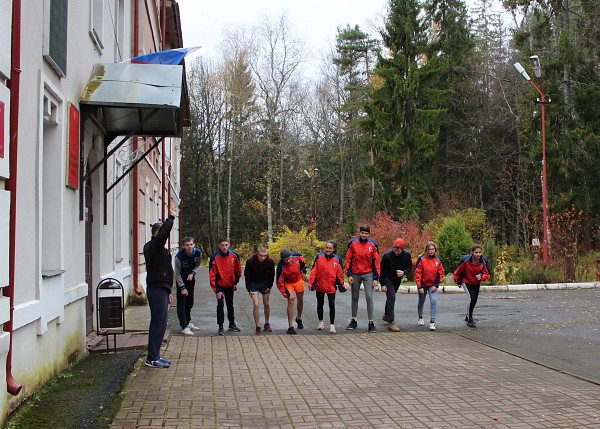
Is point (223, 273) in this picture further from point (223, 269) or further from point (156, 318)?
point (156, 318)

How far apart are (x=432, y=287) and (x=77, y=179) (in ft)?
22.2

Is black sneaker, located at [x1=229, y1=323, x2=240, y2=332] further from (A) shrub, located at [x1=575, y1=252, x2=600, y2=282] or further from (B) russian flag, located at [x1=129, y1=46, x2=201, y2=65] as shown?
(A) shrub, located at [x1=575, y1=252, x2=600, y2=282]

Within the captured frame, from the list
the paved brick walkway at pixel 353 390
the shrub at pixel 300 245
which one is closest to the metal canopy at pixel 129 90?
the paved brick walkway at pixel 353 390

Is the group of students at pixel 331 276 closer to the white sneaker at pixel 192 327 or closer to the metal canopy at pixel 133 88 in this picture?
the white sneaker at pixel 192 327

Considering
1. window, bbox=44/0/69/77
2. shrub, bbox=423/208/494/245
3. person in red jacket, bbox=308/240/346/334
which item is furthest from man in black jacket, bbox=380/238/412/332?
shrub, bbox=423/208/494/245

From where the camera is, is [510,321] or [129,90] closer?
[129,90]

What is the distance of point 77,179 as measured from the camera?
8.54 meters

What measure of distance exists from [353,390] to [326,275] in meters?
5.13

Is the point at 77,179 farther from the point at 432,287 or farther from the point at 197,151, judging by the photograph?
the point at 197,151

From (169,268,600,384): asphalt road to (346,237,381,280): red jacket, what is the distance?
1110 mm

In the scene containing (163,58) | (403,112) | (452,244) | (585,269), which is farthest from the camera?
(403,112)

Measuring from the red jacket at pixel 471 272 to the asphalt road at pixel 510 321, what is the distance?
87 cm

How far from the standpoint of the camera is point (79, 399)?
6289 mm

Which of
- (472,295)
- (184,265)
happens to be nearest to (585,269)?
(472,295)
